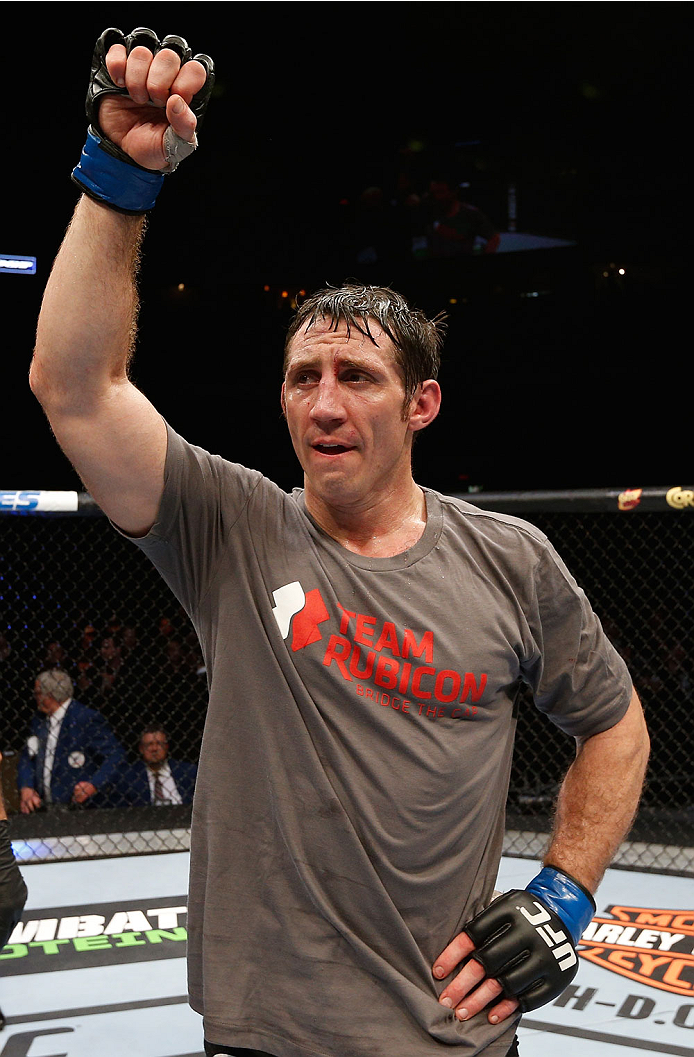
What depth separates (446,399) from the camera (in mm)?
8281

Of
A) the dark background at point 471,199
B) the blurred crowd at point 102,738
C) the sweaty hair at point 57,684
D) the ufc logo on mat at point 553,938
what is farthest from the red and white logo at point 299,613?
the dark background at point 471,199

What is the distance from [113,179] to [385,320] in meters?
0.48

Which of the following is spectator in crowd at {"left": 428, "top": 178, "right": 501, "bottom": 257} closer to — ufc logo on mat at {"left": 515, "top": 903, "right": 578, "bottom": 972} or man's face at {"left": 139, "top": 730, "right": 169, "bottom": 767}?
man's face at {"left": 139, "top": 730, "right": 169, "bottom": 767}

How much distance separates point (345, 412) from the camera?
49.4 inches

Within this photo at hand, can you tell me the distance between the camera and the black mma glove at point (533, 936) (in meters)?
1.20

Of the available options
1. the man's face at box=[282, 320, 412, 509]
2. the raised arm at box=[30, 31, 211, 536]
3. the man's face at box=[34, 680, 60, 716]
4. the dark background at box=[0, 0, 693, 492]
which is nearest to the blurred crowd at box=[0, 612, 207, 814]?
the man's face at box=[34, 680, 60, 716]

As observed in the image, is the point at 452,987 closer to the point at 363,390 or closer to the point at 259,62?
the point at 363,390

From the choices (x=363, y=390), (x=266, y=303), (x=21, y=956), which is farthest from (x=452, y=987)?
(x=266, y=303)

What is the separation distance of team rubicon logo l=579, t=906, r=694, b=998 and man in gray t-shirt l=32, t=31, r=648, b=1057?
127 cm

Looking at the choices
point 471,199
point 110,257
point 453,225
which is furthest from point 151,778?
point 471,199

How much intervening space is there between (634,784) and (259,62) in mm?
7672

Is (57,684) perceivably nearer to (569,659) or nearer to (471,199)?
(569,659)

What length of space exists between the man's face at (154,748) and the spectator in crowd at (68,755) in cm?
11

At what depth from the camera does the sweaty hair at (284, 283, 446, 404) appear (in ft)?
4.37
